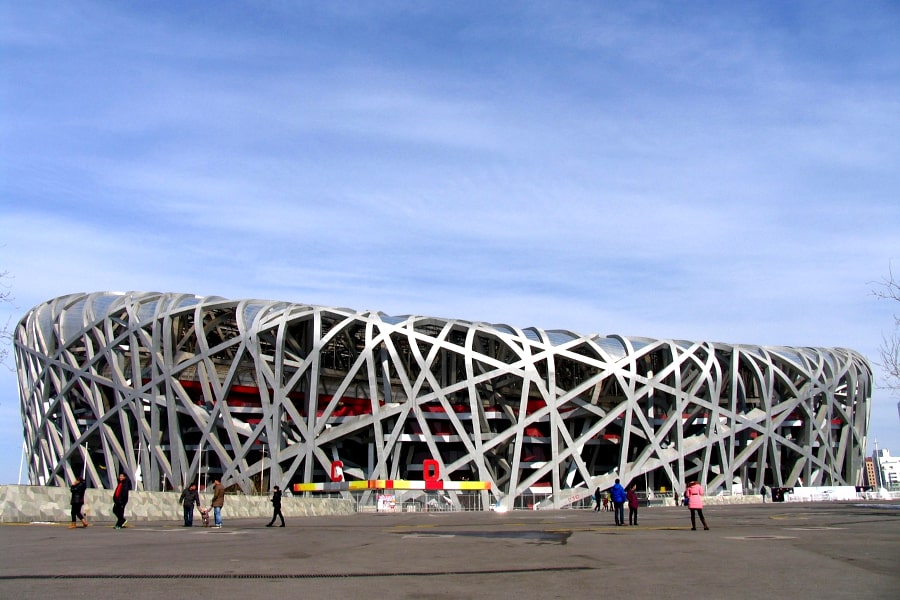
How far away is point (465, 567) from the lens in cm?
1172

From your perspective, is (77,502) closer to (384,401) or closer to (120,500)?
(120,500)

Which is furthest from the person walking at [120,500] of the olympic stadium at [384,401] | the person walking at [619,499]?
the olympic stadium at [384,401]

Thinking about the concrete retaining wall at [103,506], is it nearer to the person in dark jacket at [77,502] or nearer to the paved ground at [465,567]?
the person in dark jacket at [77,502]

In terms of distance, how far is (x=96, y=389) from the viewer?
64.9 metres

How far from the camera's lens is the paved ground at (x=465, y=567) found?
9.27 meters

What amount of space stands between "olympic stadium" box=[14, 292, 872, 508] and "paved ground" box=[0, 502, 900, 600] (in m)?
42.1

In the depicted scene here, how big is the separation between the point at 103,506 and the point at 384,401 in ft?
131

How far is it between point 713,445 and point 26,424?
5981cm

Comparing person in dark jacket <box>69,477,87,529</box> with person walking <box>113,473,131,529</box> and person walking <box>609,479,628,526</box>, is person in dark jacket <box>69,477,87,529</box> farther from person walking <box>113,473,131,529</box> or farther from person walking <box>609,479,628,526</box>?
person walking <box>609,479,628,526</box>

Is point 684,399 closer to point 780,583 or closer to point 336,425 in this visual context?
point 336,425

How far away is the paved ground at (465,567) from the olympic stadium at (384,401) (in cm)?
4207

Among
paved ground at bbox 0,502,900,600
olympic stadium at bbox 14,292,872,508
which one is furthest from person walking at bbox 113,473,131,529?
olympic stadium at bbox 14,292,872,508

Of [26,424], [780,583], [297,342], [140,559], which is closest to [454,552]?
[140,559]

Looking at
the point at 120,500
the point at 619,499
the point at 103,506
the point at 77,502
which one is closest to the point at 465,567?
the point at 619,499
